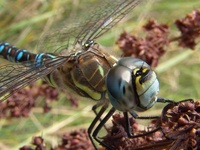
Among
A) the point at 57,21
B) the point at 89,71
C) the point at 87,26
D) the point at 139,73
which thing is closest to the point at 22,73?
the point at 89,71

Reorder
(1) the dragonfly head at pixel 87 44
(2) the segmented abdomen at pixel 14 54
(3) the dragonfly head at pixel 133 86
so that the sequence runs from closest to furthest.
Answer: (3) the dragonfly head at pixel 133 86 < (1) the dragonfly head at pixel 87 44 < (2) the segmented abdomen at pixel 14 54

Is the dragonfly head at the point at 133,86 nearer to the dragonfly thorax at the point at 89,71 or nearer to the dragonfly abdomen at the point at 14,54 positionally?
the dragonfly thorax at the point at 89,71

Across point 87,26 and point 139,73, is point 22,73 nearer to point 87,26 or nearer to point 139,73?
point 87,26

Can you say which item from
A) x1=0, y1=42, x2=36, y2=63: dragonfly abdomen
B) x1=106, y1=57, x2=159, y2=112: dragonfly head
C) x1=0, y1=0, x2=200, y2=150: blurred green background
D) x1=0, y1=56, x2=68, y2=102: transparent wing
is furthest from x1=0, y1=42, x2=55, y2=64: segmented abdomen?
x1=106, y1=57, x2=159, y2=112: dragonfly head

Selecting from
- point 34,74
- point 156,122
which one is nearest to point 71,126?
point 34,74

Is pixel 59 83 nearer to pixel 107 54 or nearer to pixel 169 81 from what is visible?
pixel 107 54

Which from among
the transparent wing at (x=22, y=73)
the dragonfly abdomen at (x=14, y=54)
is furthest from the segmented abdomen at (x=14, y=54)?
the transparent wing at (x=22, y=73)
